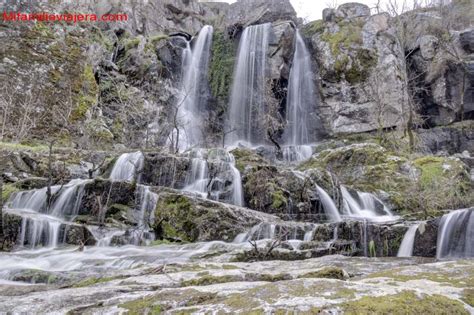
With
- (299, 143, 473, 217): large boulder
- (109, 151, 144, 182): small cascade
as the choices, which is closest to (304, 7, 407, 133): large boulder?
(299, 143, 473, 217): large boulder

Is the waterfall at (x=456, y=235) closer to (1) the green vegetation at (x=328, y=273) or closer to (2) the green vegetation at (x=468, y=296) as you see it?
(1) the green vegetation at (x=328, y=273)

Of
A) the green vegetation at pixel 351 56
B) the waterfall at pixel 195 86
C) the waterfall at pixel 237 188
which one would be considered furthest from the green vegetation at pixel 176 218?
the green vegetation at pixel 351 56

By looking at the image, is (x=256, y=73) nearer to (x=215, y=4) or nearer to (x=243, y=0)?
(x=243, y=0)

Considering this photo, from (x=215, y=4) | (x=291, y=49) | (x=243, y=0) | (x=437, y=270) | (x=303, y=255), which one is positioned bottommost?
(x=303, y=255)

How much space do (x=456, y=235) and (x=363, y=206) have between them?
6.58m

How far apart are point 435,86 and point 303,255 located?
2103cm

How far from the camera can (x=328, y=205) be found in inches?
484

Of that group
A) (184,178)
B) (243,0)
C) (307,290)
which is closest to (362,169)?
(184,178)


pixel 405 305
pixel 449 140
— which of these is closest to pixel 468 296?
pixel 405 305

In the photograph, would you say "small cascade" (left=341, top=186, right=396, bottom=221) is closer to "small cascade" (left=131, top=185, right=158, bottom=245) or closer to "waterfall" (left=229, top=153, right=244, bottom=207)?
"waterfall" (left=229, top=153, right=244, bottom=207)

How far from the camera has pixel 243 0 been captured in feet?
102

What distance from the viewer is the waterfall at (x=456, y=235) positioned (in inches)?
271

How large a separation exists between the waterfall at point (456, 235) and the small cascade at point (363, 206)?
5.50 meters

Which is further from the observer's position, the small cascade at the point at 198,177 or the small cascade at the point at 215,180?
the small cascade at the point at 198,177
